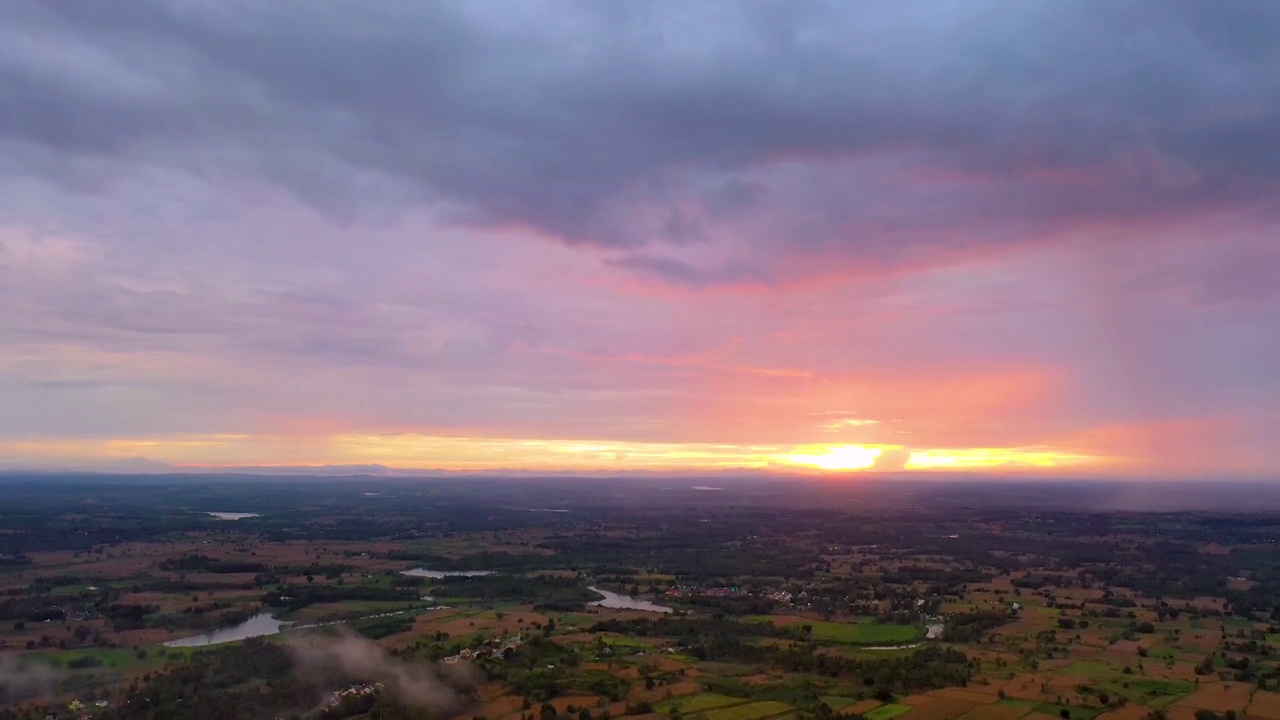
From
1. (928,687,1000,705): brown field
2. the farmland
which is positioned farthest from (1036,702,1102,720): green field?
(928,687,1000,705): brown field

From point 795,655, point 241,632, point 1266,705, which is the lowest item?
point 241,632

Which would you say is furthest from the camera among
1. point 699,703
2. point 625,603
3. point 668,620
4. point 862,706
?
point 625,603

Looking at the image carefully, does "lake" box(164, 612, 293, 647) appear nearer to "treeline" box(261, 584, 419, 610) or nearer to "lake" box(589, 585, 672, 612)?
"treeline" box(261, 584, 419, 610)

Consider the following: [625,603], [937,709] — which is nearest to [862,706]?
[937,709]

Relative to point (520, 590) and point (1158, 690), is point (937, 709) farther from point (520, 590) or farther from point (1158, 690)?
point (520, 590)

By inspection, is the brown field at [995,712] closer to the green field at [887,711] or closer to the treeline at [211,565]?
the green field at [887,711]

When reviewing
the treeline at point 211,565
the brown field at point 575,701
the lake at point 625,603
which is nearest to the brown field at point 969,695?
the brown field at point 575,701

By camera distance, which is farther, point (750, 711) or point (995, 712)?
point (750, 711)
